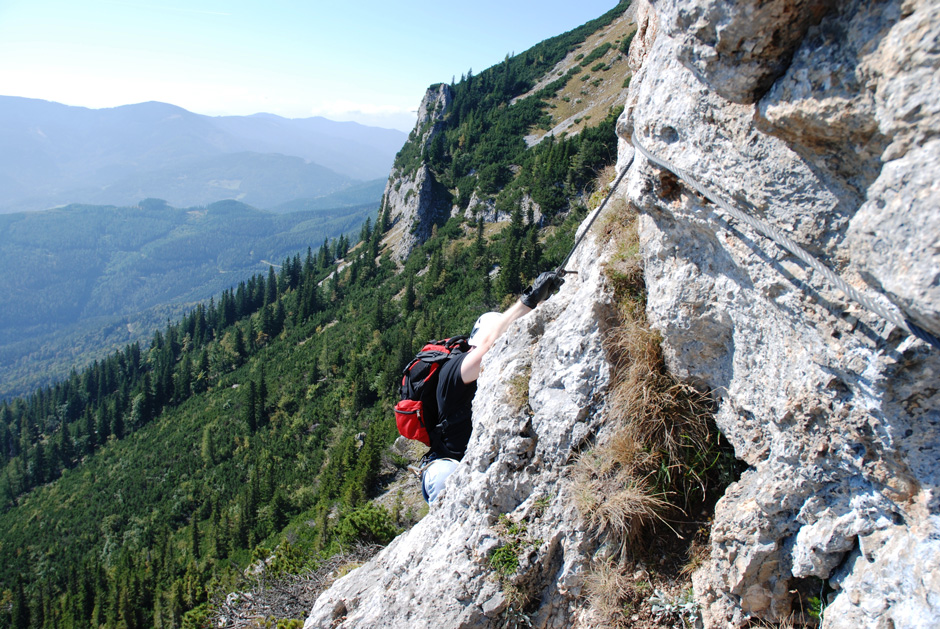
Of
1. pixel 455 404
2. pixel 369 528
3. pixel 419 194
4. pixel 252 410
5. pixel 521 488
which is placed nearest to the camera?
pixel 521 488

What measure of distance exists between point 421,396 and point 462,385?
0.50 m

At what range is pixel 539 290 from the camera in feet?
17.3

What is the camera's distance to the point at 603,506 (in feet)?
12.4

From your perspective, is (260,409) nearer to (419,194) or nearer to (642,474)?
(419,194)

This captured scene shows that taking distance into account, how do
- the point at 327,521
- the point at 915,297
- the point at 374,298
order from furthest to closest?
the point at 374,298 < the point at 327,521 < the point at 915,297

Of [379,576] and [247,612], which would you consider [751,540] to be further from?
[247,612]

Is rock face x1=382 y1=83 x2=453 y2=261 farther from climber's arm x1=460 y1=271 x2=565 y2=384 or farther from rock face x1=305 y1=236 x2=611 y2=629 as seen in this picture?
rock face x1=305 y1=236 x2=611 y2=629

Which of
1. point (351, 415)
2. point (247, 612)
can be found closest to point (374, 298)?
point (351, 415)

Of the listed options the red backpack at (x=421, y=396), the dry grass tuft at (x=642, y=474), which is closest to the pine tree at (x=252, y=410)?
the red backpack at (x=421, y=396)

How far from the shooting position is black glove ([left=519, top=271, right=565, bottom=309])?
5.26 metres

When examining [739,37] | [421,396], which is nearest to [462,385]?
[421,396]

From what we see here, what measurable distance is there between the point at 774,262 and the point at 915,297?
805 millimetres

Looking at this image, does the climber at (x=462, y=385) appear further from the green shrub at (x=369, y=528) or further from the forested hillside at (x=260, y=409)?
the forested hillside at (x=260, y=409)

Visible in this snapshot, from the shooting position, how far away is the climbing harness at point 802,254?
2037 mm
